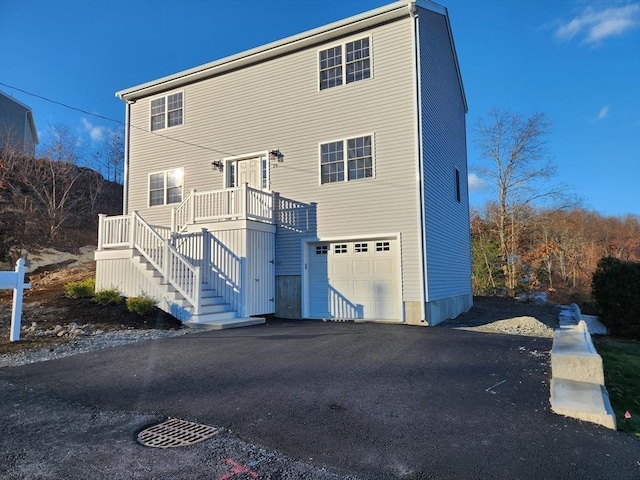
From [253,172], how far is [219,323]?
17.4 ft

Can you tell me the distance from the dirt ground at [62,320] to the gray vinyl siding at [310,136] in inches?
157

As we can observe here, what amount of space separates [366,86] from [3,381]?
9928mm

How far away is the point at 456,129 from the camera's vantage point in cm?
1437

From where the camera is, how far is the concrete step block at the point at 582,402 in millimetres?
3439

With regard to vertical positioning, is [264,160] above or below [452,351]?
above

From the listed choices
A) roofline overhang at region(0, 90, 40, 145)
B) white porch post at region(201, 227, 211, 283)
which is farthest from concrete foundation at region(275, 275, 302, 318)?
roofline overhang at region(0, 90, 40, 145)

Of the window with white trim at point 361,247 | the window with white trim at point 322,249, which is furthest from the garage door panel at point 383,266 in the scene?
the window with white trim at point 322,249

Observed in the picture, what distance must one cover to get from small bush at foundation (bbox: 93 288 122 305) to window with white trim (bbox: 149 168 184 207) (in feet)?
14.3

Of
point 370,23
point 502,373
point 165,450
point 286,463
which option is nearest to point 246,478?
point 286,463

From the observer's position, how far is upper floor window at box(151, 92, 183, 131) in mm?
14062

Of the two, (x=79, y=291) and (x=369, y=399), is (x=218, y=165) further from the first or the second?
(x=369, y=399)

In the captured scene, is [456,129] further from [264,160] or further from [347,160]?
[264,160]

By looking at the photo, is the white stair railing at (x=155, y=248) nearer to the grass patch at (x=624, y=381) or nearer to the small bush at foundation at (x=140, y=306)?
the small bush at foundation at (x=140, y=306)

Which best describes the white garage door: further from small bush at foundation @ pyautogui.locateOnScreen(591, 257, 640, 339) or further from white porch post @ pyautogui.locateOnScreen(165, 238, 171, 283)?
small bush at foundation @ pyautogui.locateOnScreen(591, 257, 640, 339)
